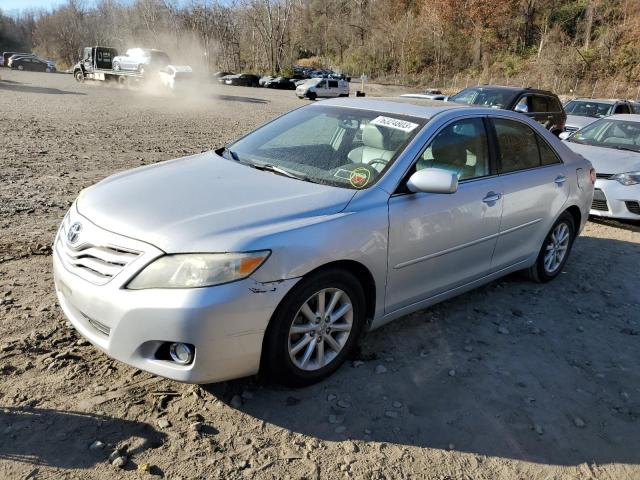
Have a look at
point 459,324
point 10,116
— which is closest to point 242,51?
point 10,116

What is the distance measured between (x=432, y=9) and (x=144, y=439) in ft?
217

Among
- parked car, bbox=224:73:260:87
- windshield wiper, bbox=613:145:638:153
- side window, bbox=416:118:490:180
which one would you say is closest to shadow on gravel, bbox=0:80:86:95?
parked car, bbox=224:73:260:87

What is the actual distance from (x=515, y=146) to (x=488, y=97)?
7945mm

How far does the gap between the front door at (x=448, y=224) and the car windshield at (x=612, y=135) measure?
5319 millimetres

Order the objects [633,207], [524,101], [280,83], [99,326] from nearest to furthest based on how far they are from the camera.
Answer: [99,326], [633,207], [524,101], [280,83]

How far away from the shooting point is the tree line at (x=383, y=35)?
1815 inches

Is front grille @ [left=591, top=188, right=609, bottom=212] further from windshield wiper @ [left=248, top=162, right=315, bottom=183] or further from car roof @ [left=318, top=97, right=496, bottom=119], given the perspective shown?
windshield wiper @ [left=248, top=162, right=315, bottom=183]

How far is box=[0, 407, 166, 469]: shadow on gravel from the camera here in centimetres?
254

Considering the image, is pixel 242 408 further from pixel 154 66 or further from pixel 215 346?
pixel 154 66

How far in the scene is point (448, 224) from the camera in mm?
3729

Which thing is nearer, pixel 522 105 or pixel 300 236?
pixel 300 236

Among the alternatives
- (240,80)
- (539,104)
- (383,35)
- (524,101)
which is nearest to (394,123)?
(524,101)

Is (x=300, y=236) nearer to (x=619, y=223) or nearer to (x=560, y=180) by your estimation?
(x=560, y=180)

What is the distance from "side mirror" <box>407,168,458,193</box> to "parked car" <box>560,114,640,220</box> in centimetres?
495
